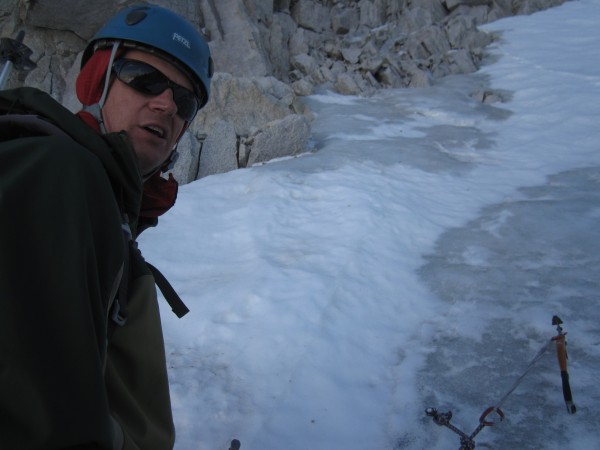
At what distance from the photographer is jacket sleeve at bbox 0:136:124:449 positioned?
78cm

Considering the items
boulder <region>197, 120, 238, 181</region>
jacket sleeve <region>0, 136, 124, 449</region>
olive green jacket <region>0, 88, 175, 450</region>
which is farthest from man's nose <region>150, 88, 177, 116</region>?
boulder <region>197, 120, 238, 181</region>

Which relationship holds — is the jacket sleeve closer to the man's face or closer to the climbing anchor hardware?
the man's face

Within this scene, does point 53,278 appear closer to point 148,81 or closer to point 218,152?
point 148,81

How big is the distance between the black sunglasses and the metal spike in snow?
2425 millimetres

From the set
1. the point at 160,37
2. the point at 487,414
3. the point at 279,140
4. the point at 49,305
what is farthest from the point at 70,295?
the point at 279,140

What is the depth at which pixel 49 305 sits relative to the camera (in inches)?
33.1

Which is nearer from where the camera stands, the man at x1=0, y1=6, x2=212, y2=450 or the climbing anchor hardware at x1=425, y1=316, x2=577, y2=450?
the man at x1=0, y1=6, x2=212, y2=450

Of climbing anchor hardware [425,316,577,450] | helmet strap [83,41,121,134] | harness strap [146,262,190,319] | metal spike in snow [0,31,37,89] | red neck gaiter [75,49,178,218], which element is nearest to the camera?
helmet strap [83,41,121,134]

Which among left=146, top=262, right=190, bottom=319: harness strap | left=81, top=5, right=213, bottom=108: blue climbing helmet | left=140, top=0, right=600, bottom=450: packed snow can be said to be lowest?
left=140, top=0, right=600, bottom=450: packed snow

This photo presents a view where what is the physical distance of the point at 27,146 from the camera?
910 millimetres

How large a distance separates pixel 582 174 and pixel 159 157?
8784 millimetres

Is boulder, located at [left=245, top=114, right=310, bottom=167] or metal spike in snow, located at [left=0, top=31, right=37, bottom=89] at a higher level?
metal spike in snow, located at [left=0, top=31, right=37, bottom=89]

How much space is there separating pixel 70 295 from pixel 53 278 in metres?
0.05

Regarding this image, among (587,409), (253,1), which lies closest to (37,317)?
(587,409)
